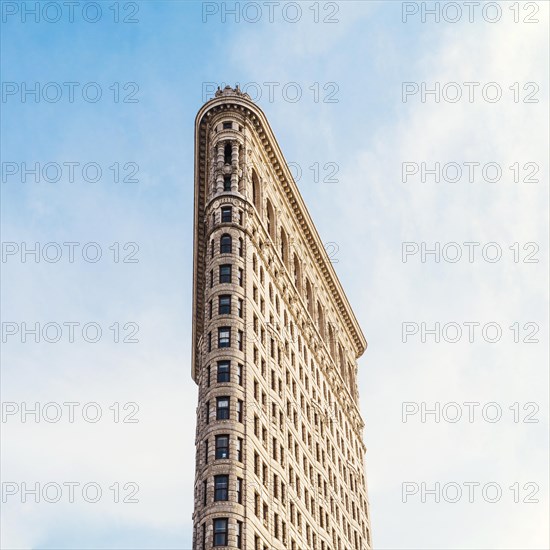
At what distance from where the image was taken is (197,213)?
346ft

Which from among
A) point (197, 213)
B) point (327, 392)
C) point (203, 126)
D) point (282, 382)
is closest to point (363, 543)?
point (327, 392)

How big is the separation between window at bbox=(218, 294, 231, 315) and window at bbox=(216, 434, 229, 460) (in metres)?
13.5

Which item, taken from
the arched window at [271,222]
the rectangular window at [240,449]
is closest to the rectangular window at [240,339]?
the rectangular window at [240,449]

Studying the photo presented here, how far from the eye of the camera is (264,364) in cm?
8750

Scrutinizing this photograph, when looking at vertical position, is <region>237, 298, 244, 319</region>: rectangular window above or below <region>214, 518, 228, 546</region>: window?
above

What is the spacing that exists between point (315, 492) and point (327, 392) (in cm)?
2024

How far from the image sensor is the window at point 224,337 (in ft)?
271

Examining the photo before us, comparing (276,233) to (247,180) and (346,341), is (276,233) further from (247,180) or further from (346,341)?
(346,341)

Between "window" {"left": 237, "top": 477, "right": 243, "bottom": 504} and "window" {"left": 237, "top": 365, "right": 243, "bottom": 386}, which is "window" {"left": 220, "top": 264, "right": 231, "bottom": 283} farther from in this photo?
"window" {"left": 237, "top": 477, "right": 243, "bottom": 504}

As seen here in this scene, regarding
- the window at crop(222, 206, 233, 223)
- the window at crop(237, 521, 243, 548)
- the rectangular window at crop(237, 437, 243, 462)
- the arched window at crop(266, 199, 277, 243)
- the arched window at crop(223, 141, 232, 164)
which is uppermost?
the arched window at crop(223, 141, 232, 164)

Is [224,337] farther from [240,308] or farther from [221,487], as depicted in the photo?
[221,487]

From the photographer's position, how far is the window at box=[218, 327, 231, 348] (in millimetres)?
82562

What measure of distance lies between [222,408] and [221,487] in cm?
748

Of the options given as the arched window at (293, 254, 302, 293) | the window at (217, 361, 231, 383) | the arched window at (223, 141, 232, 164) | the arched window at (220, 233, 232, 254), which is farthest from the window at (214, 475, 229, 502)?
the arched window at (293, 254, 302, 293)
